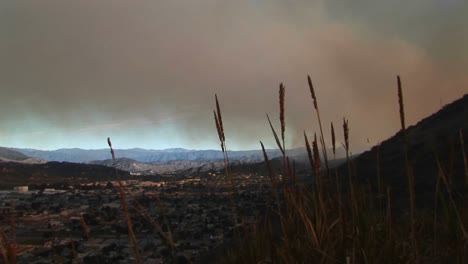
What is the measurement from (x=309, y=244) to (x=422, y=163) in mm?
14921

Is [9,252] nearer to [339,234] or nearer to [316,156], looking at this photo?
[316,156]

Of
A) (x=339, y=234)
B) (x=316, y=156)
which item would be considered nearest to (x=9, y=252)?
(x=316, y=156)

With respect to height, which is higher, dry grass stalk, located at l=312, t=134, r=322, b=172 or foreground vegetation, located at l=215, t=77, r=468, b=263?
dry grass stalk, located at l=312, t=134, r=322, b=172

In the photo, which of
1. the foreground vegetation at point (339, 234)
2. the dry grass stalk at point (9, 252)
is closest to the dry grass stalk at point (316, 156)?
the foreground vegetation at point (339, 234)

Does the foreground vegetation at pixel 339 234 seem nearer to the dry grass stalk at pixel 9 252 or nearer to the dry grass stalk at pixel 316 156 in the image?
the dry grass stalk at pixel 316 156

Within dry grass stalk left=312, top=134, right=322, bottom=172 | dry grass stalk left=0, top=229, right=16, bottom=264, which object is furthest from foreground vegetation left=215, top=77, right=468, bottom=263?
dry grass stalk left=0, top=229, right=16, bottom=264

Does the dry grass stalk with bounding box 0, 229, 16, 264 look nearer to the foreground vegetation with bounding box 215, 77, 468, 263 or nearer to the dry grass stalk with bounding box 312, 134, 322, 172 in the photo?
the foreground vegetation with bounding box 215, 77, 468, 263

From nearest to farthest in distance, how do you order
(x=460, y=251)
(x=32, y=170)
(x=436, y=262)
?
(x=460, y=251), (x=436, y=262), (x=32, y=170)

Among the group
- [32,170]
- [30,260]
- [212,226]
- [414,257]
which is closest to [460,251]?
[414,257]

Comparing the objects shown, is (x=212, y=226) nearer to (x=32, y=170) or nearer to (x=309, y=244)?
(x=309, y=244)

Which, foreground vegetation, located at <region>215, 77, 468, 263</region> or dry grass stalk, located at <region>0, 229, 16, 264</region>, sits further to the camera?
foreground vegetation, located at <region>215, 77, 468, 263</region>

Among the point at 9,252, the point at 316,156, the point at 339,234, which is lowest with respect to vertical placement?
the point at 339,234

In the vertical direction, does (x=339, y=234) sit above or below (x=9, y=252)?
below

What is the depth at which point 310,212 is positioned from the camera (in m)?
2.71
